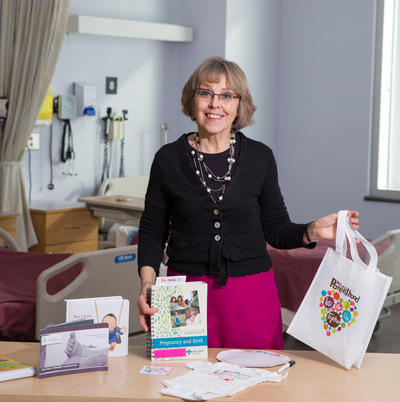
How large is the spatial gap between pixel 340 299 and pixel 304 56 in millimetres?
5238

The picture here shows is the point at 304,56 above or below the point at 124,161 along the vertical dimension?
above

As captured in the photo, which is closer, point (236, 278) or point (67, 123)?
point (236, 278)

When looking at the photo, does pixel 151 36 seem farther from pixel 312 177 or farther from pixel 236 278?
pixel 236 278

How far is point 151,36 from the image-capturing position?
650 cm

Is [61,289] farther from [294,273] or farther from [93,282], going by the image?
[294,273]

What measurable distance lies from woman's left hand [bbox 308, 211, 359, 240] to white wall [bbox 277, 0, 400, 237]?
14.5 ft

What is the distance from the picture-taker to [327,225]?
90.0 inches

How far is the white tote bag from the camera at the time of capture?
211cm

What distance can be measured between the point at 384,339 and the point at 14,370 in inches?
136

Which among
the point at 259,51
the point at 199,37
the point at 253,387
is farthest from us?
the point at 259,51

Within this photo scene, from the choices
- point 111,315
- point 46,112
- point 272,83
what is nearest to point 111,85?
point 46,112

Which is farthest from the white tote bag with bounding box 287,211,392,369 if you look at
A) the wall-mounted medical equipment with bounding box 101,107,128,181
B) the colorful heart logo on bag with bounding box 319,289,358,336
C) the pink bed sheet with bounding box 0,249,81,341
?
the wall-mounted medical equipment with bounding box 101,107,128,181

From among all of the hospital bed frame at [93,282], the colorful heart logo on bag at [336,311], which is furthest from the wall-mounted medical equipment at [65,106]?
the colorful heart logo on bag at [336,311]

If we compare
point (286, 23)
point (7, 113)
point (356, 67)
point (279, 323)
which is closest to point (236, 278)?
point (279, 323)
